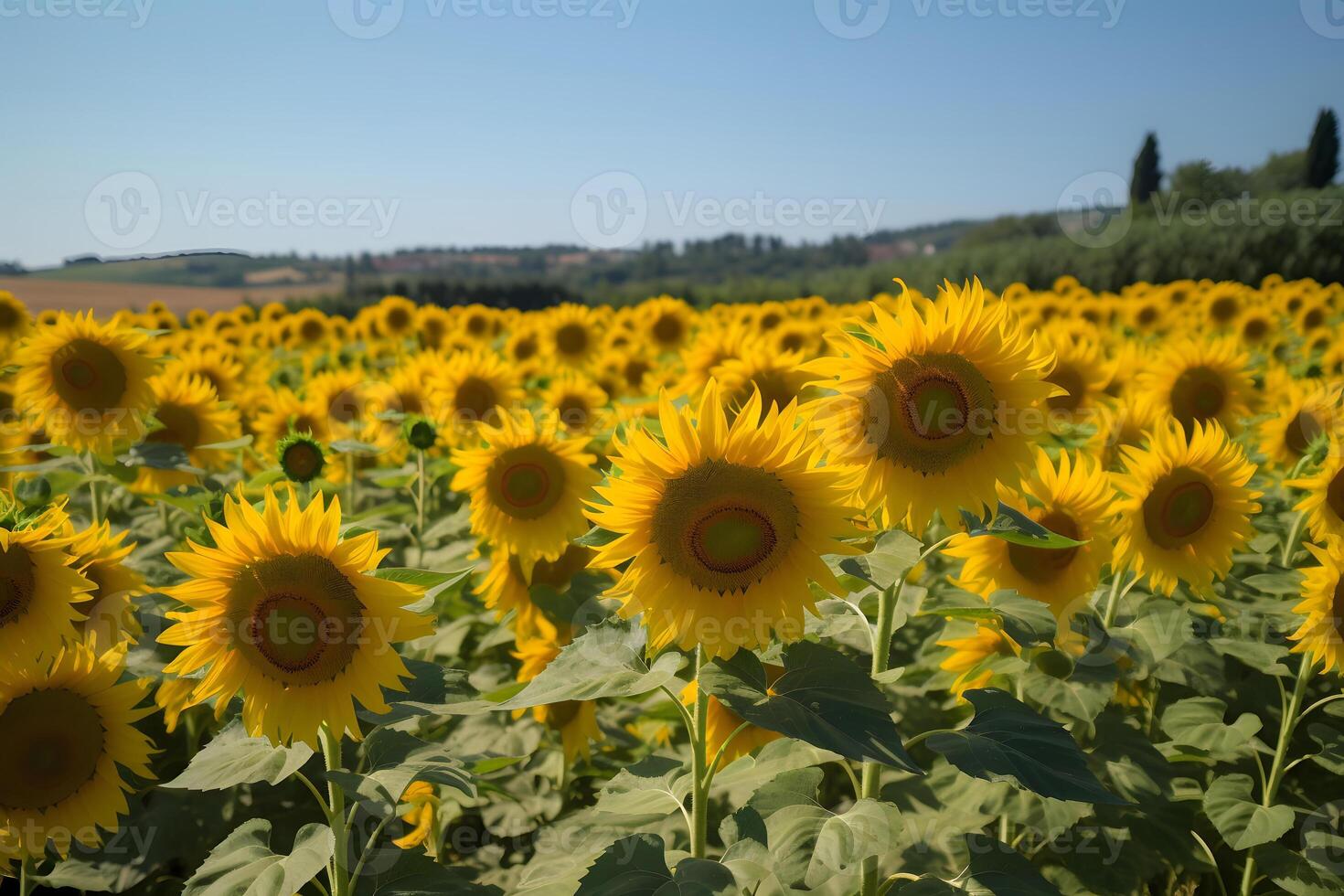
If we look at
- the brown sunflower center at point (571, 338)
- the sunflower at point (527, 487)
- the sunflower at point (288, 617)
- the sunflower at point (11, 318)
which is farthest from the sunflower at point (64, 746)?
the brown sunflower center at point (571, 338)

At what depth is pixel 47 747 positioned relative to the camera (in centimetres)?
254

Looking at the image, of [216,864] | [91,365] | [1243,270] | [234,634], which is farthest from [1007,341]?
[1243,270]

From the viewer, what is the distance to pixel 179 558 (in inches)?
75.3

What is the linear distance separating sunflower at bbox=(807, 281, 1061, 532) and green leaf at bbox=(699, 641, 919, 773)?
0.51 m

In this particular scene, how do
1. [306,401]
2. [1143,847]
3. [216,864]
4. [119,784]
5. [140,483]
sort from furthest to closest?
1. [306,401]
2. [140,483]
3. [1143,847]
4. [119,784]
5. [216,864]

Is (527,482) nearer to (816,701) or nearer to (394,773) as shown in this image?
(394,773)

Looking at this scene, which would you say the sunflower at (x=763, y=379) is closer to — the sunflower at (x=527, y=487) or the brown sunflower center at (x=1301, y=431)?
the sunflower at (x=527, y=487)

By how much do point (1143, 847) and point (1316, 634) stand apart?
1.03 metres

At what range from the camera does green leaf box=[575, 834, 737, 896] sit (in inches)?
71.0

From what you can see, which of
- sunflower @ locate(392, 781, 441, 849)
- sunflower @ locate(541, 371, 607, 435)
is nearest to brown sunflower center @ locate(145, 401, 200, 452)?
sunflower @ locate(541, 371, 607, 435)

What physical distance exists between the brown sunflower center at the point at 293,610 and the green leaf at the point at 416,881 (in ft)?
2.42

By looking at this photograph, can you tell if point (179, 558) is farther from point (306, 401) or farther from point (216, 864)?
point (306, 401)

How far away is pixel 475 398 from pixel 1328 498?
4.77 metres

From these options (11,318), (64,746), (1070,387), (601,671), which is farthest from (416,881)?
(11,318)
